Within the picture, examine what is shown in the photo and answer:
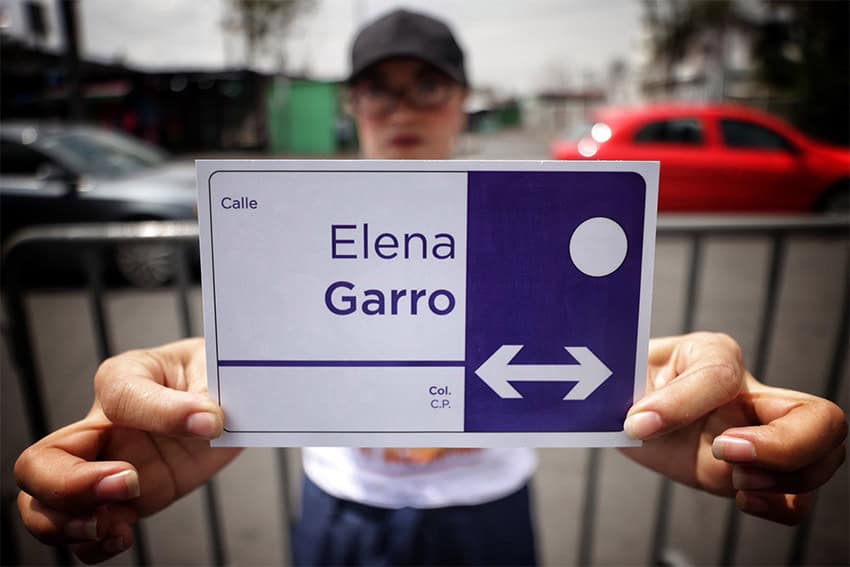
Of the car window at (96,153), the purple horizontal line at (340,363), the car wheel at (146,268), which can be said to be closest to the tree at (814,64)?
the purple horizontal line at (340,363)

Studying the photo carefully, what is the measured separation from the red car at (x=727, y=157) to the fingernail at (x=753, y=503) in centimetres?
640

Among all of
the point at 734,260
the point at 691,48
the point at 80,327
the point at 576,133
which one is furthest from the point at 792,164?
the point at 691,48

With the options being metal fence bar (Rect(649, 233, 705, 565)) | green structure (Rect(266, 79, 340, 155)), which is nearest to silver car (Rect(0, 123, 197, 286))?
metal fence bar (Rect(649, 233, 705, 565))

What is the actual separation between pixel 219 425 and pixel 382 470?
60 centimetres

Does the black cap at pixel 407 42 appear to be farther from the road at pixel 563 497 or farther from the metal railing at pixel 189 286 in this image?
the metal railing at pixel 189 286

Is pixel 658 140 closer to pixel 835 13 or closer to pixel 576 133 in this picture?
pixel 576 133

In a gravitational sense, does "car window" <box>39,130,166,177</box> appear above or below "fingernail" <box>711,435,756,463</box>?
above

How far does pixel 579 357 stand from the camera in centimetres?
80

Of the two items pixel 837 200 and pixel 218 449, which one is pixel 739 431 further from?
pixel 837 200

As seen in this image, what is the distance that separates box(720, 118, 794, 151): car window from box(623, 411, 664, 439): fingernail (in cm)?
778

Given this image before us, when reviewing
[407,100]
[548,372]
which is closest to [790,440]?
[548,372]

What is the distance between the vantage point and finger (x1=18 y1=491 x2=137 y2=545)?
744 millimetres

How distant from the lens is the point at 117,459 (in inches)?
32.6

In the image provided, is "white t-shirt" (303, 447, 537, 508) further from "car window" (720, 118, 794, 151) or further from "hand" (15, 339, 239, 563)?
"car window" (720, 118, 794, 151)
